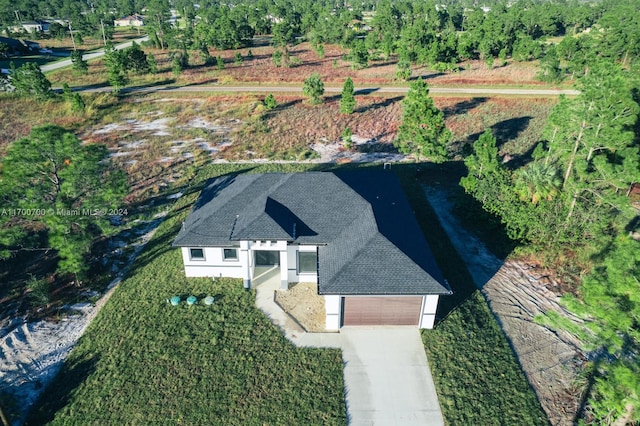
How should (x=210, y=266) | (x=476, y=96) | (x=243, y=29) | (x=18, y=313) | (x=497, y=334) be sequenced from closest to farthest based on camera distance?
(x=497, y=334), (x=18, y=313), (x=210, y=266), (x=476, y=96), (x=243, y=29)

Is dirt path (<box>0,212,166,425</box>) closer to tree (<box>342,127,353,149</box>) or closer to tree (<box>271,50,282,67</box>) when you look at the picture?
tree (<box>342,127,353,149</box>)

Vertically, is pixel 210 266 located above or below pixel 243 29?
below

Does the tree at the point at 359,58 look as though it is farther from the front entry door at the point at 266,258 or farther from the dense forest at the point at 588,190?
the front entry door at the point at 266,258

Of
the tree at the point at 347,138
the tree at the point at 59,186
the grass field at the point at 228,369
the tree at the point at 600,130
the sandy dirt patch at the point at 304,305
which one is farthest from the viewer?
the tree at the point at 347,138

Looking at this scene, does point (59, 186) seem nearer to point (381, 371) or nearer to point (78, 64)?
point (381, 371)

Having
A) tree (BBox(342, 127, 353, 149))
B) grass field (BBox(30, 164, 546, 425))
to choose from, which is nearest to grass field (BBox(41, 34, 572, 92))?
tree (BBox(342, 127, 353, 149))

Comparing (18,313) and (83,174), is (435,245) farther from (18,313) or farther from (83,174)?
(18,313)

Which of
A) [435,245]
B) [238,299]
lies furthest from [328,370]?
[435,245]

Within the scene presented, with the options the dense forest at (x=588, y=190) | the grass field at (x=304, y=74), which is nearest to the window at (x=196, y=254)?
the dense forest at (x=588, y=190)
